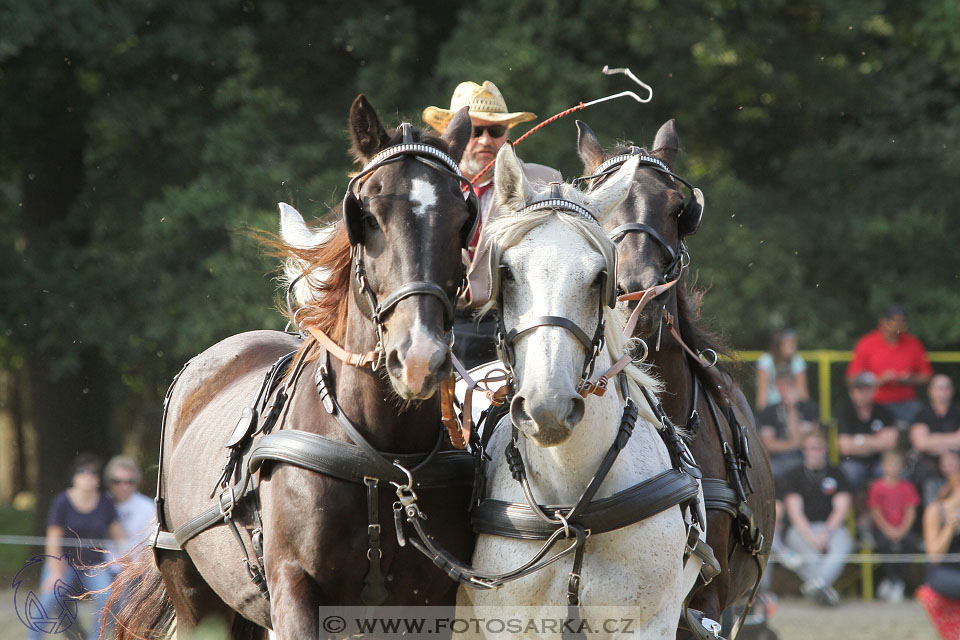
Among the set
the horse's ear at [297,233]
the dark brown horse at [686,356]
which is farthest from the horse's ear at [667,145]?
the horse's ear at [297,233]

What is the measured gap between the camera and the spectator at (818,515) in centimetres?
966

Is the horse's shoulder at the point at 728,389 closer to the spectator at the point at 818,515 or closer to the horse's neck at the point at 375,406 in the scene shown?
the horse's neck at the point at 375,406

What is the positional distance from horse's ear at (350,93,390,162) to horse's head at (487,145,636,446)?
0.37m

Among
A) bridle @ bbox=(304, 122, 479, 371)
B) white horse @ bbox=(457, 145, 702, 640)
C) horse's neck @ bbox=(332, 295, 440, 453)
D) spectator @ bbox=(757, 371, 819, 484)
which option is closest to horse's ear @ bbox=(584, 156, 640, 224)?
white horse @ bbox=(457, 145, 702, 640)

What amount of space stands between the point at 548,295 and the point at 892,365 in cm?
811

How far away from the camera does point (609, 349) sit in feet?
10.6

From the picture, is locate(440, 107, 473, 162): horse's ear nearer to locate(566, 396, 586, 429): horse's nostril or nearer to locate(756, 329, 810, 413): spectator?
locate(566, 396, 586, 429): horse's nostril

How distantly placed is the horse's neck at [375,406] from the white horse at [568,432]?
0.92 feet

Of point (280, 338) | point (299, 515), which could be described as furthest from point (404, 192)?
point (280, 338)

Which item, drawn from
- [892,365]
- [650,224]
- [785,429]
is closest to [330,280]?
[650,224]

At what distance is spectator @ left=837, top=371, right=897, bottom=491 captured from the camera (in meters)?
9.96

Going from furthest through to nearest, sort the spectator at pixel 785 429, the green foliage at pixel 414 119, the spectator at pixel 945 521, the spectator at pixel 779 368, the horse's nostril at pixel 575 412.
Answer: the green foliage at pixel 414 119, the spectator at pixel 779 368, the spectator at pixel 785 429, the spectator at pixel 945 521, the horse's nostril at pixel 575 412

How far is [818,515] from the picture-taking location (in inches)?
383

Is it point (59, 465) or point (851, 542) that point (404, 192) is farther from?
point (59, 465)
